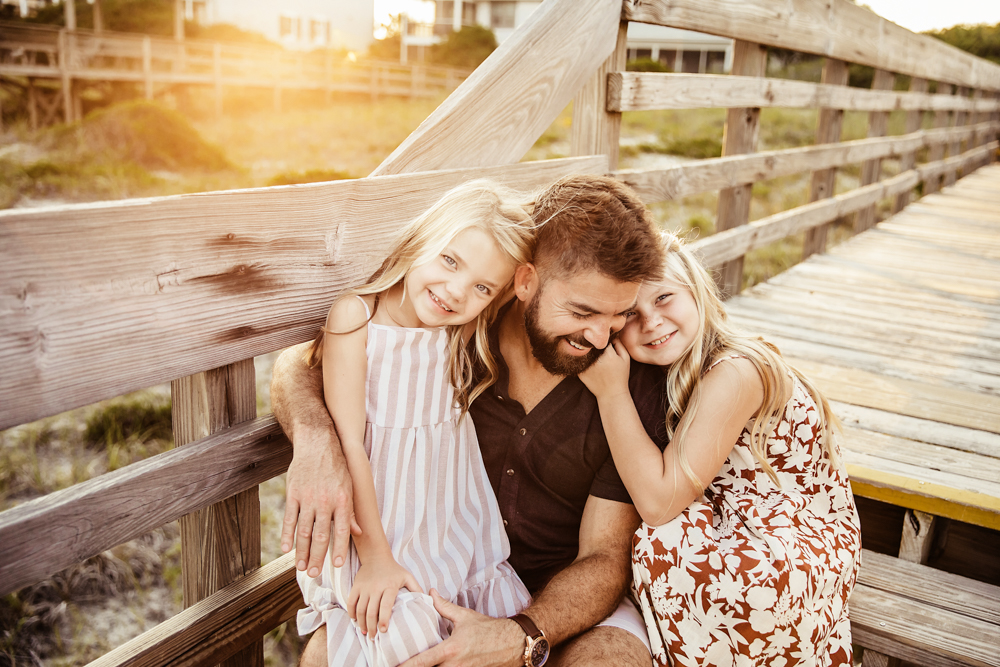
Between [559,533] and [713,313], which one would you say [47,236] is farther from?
[713,313]

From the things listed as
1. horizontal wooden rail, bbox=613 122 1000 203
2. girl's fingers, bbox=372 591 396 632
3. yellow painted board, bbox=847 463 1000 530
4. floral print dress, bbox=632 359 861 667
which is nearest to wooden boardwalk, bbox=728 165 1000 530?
yellow painted board, bbox=847 463 1000 530

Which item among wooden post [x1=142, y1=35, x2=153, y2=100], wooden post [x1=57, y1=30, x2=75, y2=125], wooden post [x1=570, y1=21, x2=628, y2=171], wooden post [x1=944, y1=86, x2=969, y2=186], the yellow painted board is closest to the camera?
the yellow painted board

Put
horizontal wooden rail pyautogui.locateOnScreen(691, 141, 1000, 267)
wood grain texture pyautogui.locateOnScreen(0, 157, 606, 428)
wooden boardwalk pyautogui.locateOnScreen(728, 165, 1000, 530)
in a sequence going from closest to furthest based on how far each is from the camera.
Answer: wood grain texture pyautogui.locateOnScreen(0, 157, 606, 428) → wooden boardwalk pyautogui.locateOnScreen(728, 165, 1000, 530) → horizontal wooden rail pyautogui.locateOnScreen(691, 141, 1000, 267)

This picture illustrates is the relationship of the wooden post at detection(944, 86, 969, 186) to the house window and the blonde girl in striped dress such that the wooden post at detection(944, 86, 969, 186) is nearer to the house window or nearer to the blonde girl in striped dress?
the blonde girl in striped dress

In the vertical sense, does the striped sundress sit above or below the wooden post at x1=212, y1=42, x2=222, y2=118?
below

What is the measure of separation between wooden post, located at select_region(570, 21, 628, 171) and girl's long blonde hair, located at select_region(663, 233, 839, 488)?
80 centimetres

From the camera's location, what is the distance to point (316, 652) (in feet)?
5.44

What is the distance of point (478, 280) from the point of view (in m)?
1.75

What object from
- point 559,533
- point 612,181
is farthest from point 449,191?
point 559,533

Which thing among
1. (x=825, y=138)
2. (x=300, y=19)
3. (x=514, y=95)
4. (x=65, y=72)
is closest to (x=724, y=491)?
(x=514, y=95)

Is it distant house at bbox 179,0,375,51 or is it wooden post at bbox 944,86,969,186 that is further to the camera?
distant house at bbox 179,0,375,51

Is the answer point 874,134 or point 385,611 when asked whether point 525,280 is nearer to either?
point 385,611

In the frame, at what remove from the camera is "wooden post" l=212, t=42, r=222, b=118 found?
18.3 metres

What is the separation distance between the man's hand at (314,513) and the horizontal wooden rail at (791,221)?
165 centimetres
